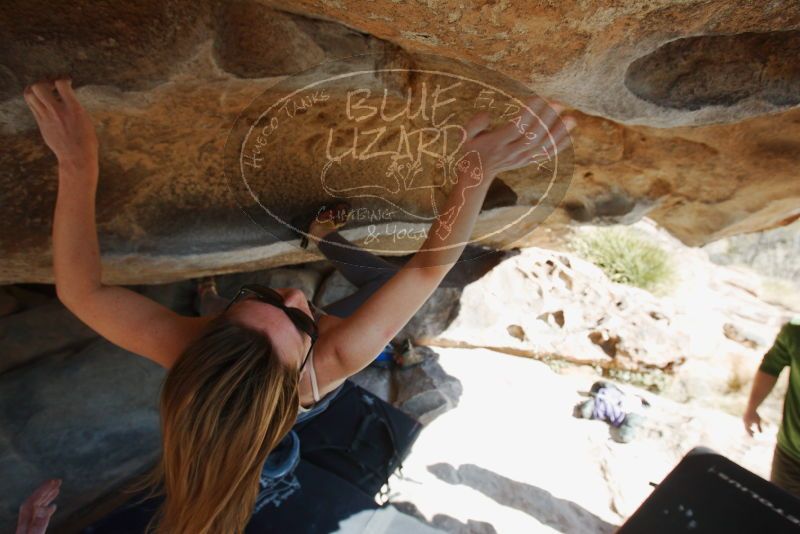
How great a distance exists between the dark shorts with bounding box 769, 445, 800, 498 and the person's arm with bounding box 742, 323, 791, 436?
0.80ft

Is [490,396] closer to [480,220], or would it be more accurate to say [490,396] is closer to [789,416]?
[789,416]

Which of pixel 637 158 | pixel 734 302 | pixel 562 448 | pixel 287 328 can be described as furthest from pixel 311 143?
pixel 734 302

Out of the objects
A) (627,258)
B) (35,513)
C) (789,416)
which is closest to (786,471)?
(789,416)

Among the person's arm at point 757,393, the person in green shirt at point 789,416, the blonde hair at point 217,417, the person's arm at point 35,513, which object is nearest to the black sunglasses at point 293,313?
the blonde hair at point 217,417

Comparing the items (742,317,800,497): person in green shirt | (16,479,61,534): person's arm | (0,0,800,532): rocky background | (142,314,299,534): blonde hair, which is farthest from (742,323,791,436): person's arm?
(16,479,61,534): person's arm

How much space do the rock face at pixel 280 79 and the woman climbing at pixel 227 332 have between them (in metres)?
0.12

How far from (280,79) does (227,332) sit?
54 centimetres

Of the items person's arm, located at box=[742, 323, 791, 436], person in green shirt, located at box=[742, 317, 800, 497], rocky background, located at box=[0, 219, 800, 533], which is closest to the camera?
person in green shirt, located at box=[742, 317, 800, 497]

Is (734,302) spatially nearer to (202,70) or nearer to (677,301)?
(677,301)

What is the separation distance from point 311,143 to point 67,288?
61 cm

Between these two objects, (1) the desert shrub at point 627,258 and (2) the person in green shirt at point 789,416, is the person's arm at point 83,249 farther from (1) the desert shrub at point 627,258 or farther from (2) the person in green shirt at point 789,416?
(1) the desert shrub at point 627,258

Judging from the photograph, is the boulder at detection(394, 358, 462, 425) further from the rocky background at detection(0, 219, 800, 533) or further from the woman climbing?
the woman climbing

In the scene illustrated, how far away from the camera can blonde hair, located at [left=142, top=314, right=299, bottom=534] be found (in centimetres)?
87

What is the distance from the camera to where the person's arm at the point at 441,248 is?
2.59 ft
